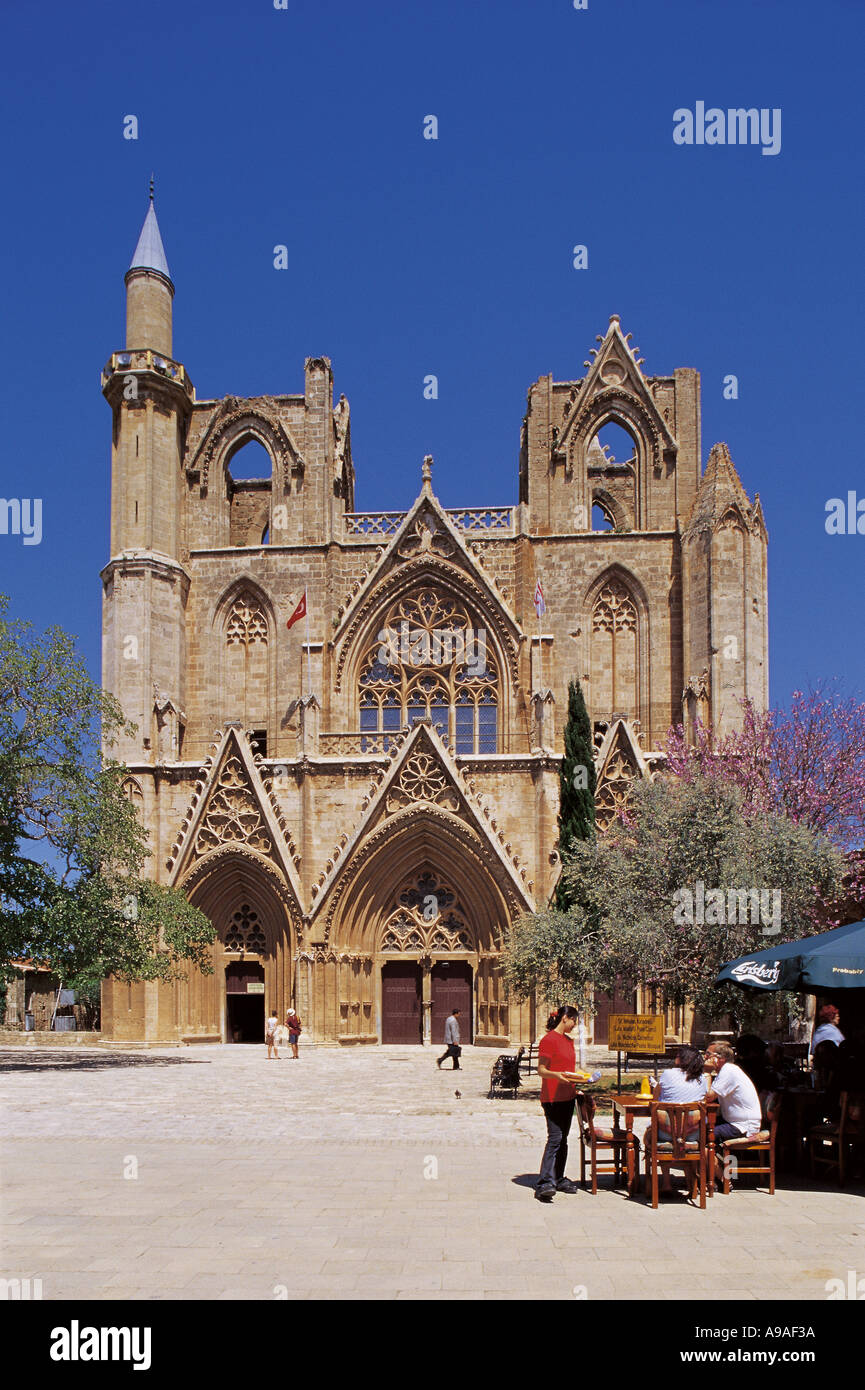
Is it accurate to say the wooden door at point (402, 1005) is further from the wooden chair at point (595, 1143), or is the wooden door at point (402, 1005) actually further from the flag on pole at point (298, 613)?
the wooden chair at point (595, 1143)

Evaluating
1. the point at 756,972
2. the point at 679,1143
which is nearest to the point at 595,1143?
the point at 679,1143

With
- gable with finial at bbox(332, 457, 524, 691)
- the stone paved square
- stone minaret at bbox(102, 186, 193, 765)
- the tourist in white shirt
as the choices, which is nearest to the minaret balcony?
stone minaret at bbox(102, 186, 193, 765)

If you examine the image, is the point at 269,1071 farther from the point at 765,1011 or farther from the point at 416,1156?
the point at 416,1156

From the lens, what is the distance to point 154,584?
37.9 meters

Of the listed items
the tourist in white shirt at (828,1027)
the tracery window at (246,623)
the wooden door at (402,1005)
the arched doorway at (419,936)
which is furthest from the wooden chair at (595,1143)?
the tracery window at (246,623)

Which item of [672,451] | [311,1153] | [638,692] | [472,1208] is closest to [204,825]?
[638,692]

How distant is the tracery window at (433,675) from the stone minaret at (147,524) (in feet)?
19.6

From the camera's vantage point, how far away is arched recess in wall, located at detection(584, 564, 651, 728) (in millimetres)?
38406

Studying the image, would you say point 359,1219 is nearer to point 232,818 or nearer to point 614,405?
point 232,818

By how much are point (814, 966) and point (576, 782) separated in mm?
19963

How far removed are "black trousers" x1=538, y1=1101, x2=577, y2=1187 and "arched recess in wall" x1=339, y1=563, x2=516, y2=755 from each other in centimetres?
2728

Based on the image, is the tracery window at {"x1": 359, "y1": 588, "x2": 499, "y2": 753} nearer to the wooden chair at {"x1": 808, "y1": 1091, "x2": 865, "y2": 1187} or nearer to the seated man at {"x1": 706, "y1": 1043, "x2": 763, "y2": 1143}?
the wooden chair at {"x1": 808, "y1": 1091, "x2": 865, "y2": 1187}

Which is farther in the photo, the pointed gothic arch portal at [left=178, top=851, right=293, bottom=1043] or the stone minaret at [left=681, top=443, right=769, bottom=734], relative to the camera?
the pointed gothic arch portal at [left=178, top=851, right=293, bottom=1043]
